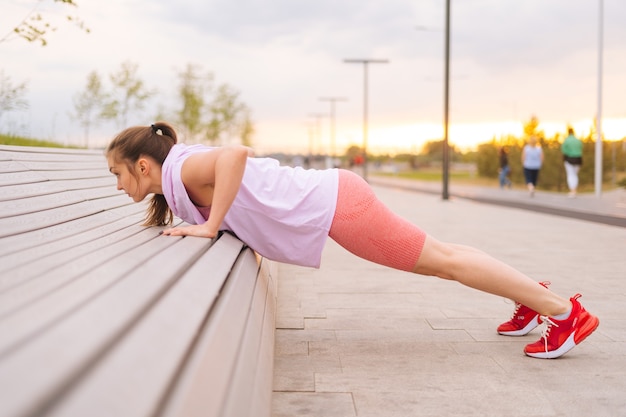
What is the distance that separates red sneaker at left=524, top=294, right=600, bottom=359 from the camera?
12.3 ft

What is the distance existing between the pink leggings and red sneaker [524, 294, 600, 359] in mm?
759

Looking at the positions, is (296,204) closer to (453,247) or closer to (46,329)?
(453,247)

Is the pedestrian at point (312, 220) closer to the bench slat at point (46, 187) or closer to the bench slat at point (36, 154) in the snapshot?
the bench slat at point (46, 187)

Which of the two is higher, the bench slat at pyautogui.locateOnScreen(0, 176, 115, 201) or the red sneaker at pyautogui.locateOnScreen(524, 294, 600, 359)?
the bench slat at pyautogui.locateOnScreen(0, 176, 115, 201)

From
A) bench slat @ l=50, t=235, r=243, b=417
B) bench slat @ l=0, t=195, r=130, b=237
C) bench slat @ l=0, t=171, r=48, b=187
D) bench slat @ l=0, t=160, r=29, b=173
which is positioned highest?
bench slat @ l=0, t=160, r=29, b=173

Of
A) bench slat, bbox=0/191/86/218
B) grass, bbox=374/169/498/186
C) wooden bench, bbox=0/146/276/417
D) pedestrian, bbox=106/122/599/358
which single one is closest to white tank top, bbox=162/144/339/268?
pedestrian, bbox=106/122/599/358

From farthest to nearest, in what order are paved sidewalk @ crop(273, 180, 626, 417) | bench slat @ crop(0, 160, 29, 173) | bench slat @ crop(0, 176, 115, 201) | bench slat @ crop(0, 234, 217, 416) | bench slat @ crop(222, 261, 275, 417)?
bench slat @ crop(0, 160, 29, 173), bench slat @ crop(0, 176, 115, 201), paved sidewalk @ crop(273, 180, 626, 417), bench slat @ crop(222, 261, 275, 417), bench slat @ crop(0, 234, 217, 416)

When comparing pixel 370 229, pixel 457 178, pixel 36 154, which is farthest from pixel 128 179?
pixel 457 178

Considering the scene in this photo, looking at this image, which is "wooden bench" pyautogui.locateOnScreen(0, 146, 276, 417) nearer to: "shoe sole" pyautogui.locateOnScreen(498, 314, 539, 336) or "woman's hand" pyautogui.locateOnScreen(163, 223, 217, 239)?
"woman's hand" pyautogui.locateOnScreen(163, 223, 217, 239)

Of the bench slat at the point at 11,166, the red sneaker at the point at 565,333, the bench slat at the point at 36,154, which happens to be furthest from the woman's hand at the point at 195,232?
the bench slat at the point at 36,154

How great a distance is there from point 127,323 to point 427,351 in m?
2.54

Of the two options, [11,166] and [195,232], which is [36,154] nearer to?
[11,166]

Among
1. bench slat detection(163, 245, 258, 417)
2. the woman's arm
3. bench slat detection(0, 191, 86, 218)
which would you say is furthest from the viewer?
bench slat detection(0, 191, 86, 218)

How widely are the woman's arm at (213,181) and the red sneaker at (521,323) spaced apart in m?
1.79
